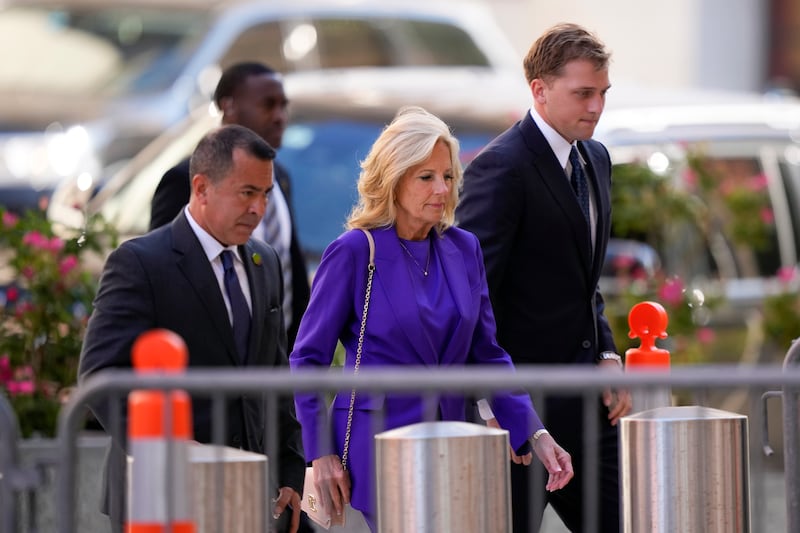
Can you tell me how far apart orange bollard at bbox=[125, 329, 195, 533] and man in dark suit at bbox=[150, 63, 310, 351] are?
2139mm

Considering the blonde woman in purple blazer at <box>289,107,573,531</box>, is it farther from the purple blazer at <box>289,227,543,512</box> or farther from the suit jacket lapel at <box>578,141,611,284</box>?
the suit jacket lapel at <box>578,141,611,284</box>

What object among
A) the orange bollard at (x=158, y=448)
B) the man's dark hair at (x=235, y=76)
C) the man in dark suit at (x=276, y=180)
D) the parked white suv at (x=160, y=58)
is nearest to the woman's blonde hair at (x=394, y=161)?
the orange bollard at (x=158, y=448)

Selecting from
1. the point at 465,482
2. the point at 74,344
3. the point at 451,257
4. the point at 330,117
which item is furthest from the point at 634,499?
the point at 330,117

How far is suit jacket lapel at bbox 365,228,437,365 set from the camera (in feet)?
15.9

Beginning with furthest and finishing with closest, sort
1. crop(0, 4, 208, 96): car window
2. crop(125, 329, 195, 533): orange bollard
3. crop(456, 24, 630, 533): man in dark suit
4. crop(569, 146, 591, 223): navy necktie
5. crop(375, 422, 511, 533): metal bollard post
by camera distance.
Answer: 1. crop(0, 4, 208, 96): car window
2. crop(569, 146, 591, 223): navy necktie
3. crop(456, 24, 630, 533): man in dark suit
4. crop(375, 422, 511, 533): metal bollard post
5. crop(125, 329, 195, 533): orange bollard

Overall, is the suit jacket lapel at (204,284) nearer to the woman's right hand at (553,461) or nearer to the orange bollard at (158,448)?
the woman's right hand at (553,461)

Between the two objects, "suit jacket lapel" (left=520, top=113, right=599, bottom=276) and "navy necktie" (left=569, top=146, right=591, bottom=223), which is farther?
"navy necktie" (left=569, top=146, right=591, bottom=223)

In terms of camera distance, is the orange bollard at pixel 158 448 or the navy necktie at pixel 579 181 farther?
the navy necktie at pixel 579 181

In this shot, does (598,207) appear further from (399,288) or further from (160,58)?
(160,58)

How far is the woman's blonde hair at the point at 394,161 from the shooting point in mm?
4898

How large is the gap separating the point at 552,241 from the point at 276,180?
1.54 meters

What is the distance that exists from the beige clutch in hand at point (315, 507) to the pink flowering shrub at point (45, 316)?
2.85 m

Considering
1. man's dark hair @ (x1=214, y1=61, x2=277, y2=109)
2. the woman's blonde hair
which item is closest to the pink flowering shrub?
man's dark hair @ (x1=214, y1=61, x2=277, y2=109)

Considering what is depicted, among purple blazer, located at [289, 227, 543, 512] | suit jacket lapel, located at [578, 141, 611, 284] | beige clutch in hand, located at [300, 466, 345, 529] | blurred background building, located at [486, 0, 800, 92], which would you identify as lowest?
beige clutch in hand, located at [300, 466, 345, 529]
